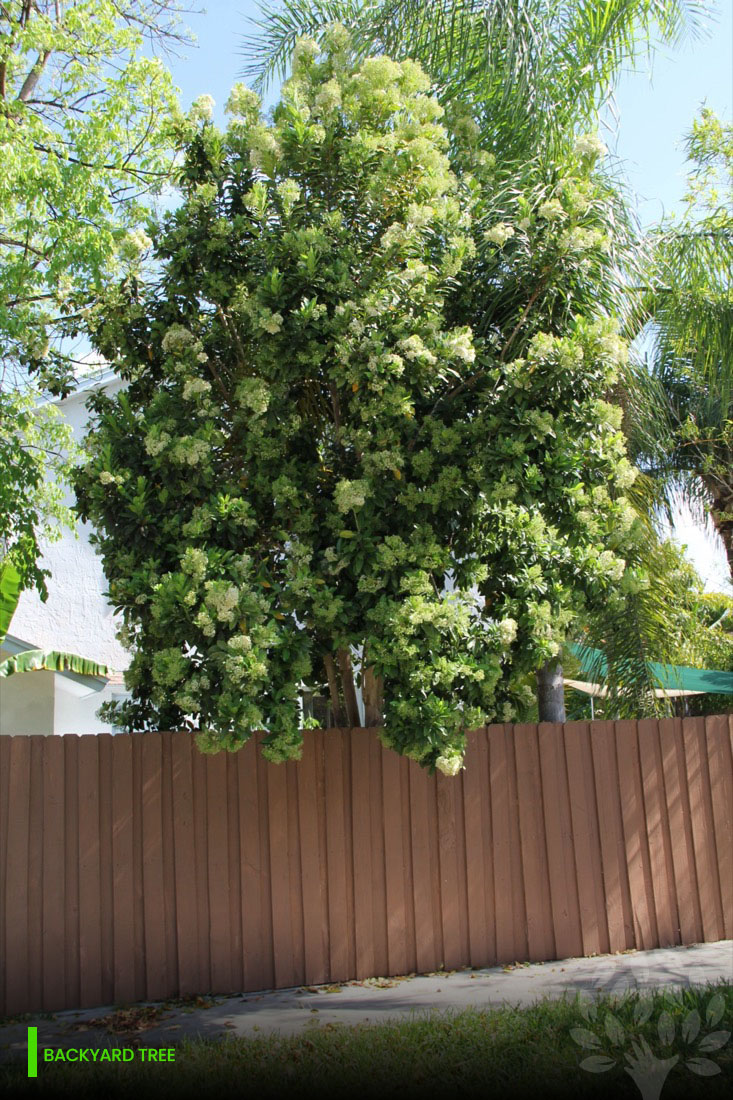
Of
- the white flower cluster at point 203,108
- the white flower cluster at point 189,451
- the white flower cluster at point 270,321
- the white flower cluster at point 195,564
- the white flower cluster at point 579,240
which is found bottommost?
the white flower cluster at point 195,564

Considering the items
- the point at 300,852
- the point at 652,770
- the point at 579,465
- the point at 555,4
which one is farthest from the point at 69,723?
the point at 555,4

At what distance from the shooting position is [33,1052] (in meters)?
5.91

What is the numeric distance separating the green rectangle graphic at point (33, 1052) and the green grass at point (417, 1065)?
6 centimetres

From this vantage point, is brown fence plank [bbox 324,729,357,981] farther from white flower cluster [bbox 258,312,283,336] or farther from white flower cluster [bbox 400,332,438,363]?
white flower cluster [bbox 258,312,283,336]

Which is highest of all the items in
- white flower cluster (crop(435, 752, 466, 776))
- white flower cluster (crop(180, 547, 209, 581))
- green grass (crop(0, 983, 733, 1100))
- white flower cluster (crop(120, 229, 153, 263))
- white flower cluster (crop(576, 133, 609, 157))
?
white flower cluster (crop(576, 133, 609, 157))

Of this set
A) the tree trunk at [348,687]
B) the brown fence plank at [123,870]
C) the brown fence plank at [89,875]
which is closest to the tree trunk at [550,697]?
the tree trunk at [348,687]

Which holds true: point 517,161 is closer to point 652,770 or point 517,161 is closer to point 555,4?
point 555,4

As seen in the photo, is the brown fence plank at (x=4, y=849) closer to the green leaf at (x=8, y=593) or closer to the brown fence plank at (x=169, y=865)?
the brown fence plank at (x=169, y=865)

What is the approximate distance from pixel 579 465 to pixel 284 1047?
4.18 metres

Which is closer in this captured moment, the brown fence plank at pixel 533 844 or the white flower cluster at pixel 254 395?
the white flower cluster at pixel 254 395

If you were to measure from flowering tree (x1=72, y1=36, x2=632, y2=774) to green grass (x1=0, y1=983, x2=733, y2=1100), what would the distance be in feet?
5.66

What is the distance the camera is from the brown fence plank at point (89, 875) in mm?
7129

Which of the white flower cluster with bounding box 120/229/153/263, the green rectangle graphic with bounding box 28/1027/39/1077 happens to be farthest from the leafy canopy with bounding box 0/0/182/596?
the green rectangle graphic with bounding box 28/1027/39/1077

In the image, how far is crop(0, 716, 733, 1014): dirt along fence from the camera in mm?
7203
